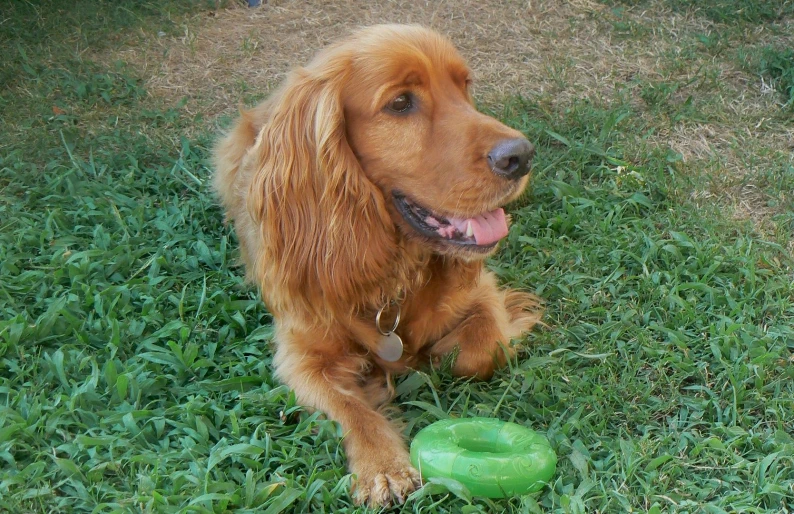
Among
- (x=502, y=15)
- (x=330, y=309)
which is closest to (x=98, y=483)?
(x=330, y=309)

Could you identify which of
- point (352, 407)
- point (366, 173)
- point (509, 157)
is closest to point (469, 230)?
→ point (509, 157)

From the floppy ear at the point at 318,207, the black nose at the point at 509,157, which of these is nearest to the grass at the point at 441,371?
the floppy ear at the point at 318,207

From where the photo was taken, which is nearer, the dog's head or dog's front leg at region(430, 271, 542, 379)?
the dog's head

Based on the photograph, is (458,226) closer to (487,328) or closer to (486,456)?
(487,328)

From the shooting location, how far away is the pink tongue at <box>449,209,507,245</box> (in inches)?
132

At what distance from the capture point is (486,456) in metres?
2.86

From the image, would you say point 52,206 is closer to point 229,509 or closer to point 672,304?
point 229,509

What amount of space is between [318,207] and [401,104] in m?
0.52

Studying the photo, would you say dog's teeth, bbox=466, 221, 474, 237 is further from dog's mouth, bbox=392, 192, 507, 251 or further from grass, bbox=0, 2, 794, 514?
grass, bbox=0, 2, 794, 514

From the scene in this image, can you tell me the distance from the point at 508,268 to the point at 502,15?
319 centimetres

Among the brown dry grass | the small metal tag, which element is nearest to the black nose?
the small metal tag

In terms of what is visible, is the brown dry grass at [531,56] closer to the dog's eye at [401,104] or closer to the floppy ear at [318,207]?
the dog's eye at [401,104]

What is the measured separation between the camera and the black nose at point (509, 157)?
10.5 ft

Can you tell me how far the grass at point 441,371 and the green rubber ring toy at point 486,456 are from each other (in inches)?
3.0
